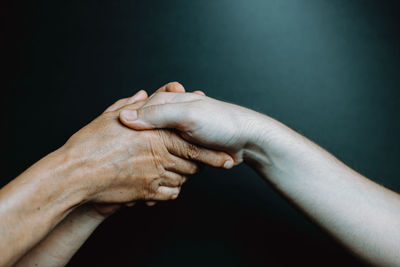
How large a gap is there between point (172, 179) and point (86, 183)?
1.16 feet

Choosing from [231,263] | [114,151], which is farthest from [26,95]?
[231,263]

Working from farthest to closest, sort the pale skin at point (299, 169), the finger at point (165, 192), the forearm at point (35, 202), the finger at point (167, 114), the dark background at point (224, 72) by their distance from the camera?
the dark background at point (224, 72) → the finger at point (165, 192) → the finger at point (167, 114) → the pale skin at point (299, 169) → the forearm at point (35, 202)

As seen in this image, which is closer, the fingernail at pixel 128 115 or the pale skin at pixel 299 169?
the pale skin at pixel 299 169

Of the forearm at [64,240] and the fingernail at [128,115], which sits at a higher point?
the fingernail at [128,115]

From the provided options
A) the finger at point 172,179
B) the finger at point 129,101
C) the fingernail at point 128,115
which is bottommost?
the finger at point 172,179

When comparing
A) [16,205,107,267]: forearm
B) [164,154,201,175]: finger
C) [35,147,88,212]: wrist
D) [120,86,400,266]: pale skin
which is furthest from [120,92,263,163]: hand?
[16,205,107,267]: forearm

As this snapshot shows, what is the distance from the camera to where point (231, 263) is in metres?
1.50

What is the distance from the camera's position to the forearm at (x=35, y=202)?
0.90 metres

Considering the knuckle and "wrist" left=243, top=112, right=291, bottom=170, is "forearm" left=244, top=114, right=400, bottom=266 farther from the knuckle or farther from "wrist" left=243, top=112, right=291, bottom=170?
the knuckle

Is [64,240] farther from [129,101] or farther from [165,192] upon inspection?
[129,101]

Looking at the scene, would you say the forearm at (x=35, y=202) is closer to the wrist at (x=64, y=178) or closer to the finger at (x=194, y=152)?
the wrist at (x=64, y=178)

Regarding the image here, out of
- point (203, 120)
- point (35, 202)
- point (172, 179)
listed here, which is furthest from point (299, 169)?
point (35, 202)

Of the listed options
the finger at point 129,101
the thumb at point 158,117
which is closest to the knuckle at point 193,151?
the thumb at point 158,117

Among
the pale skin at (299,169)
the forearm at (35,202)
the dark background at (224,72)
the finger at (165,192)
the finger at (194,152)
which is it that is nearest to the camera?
the forearm at (35,202)
